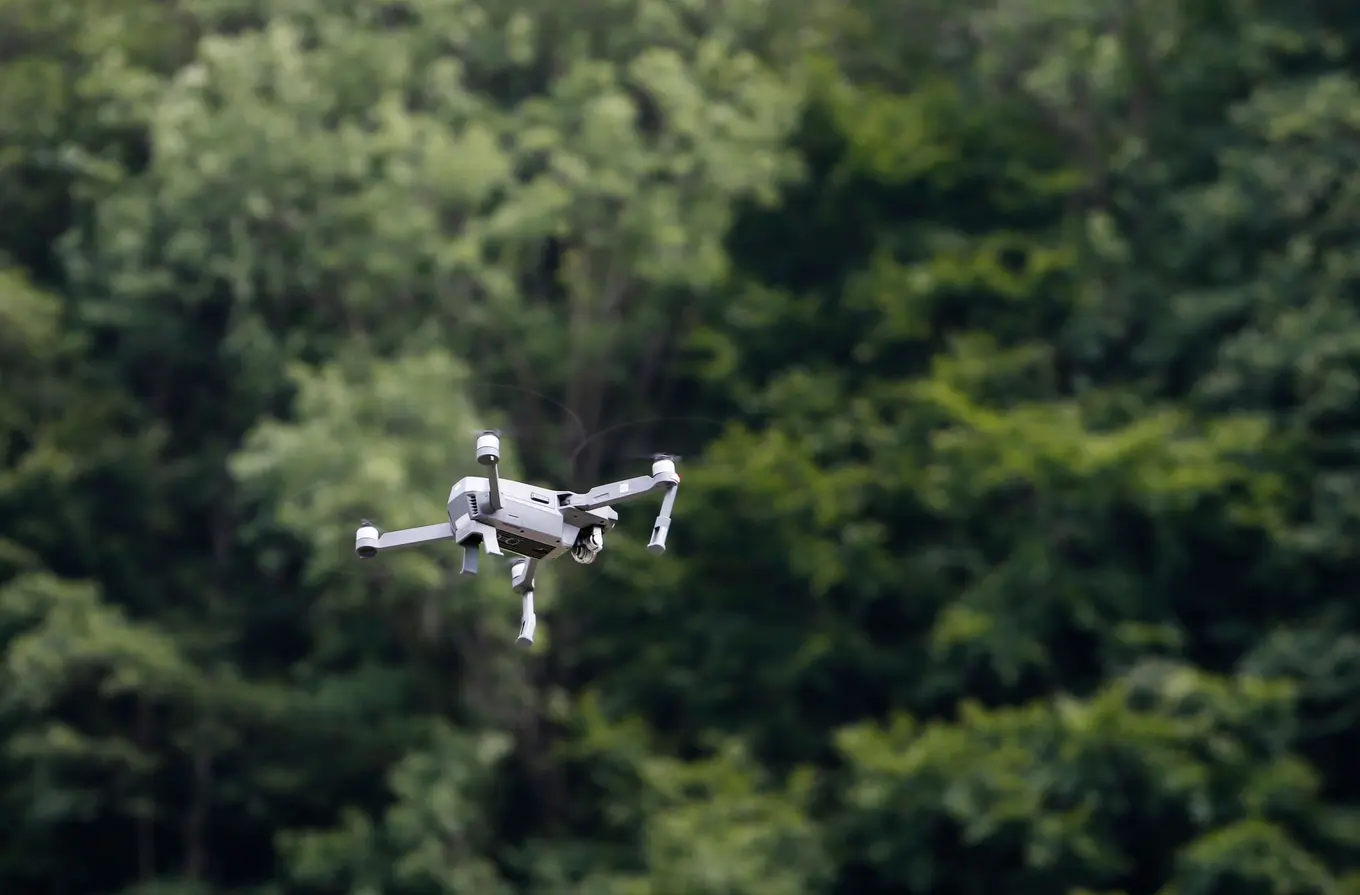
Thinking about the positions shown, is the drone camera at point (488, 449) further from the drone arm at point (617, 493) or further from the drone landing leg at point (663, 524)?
the drone landing leg at point (663, 524)

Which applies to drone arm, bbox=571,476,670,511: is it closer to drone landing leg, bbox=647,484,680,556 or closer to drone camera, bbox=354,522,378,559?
drone landing leg, bbox=647,484,680,556

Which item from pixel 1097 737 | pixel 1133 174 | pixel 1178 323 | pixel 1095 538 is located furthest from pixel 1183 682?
pixel 1133 174

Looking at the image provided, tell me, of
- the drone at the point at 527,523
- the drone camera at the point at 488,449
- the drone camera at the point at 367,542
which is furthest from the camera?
the drone camera at the point at 367,542

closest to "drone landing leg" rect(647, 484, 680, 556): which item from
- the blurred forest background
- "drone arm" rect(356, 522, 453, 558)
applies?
"drone arm" rect(356, 522, 453, 558)

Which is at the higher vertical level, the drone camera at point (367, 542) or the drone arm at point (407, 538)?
the drone camera at point (367, 542)

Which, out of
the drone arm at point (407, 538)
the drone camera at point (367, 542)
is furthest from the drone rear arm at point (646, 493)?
the drone camera at point (367, 542)

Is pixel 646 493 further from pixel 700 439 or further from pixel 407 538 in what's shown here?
pixel 700 439

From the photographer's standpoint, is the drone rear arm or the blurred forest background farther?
the blurred forest background
